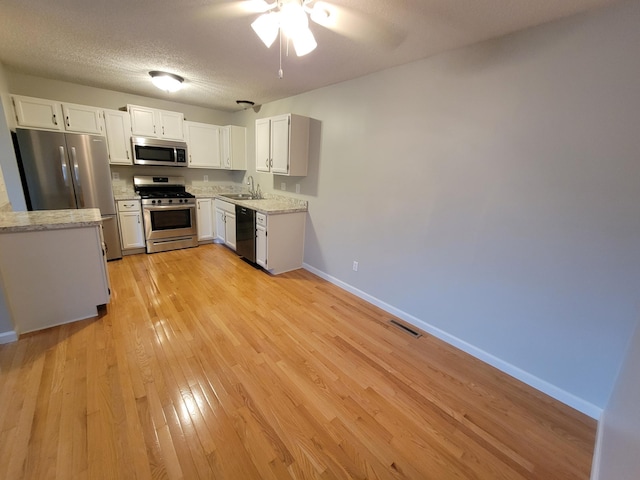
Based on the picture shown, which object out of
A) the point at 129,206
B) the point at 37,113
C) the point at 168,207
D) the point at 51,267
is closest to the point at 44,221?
the point at 51,267

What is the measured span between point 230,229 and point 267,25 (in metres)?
3.30

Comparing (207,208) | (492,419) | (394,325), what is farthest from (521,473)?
(207,208)

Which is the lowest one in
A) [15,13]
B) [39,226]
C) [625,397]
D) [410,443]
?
[410,443]

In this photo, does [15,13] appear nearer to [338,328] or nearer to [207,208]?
[207,208]

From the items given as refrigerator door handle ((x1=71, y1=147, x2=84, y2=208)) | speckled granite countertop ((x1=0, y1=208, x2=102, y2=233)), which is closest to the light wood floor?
speckled granite countertop ((x1=0, y1=208, x2=102, y2=233))

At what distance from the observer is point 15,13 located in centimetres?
193

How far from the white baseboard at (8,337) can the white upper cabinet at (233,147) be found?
12.1ft

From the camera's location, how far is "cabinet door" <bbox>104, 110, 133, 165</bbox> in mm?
3893

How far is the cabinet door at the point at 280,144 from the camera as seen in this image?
11.5 feet

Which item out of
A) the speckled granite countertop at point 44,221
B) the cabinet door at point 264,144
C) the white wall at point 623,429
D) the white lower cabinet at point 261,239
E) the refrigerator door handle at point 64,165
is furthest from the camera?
the cabinet door at point 264,144

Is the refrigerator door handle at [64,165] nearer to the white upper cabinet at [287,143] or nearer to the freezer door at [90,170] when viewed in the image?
the freezer door at [90,170]

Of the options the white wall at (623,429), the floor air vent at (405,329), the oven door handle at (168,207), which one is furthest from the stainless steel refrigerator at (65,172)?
the white wall at (623,429)

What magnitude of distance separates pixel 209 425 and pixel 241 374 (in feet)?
1.34

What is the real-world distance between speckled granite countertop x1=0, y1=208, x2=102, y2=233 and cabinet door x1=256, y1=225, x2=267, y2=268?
1.73 metres
